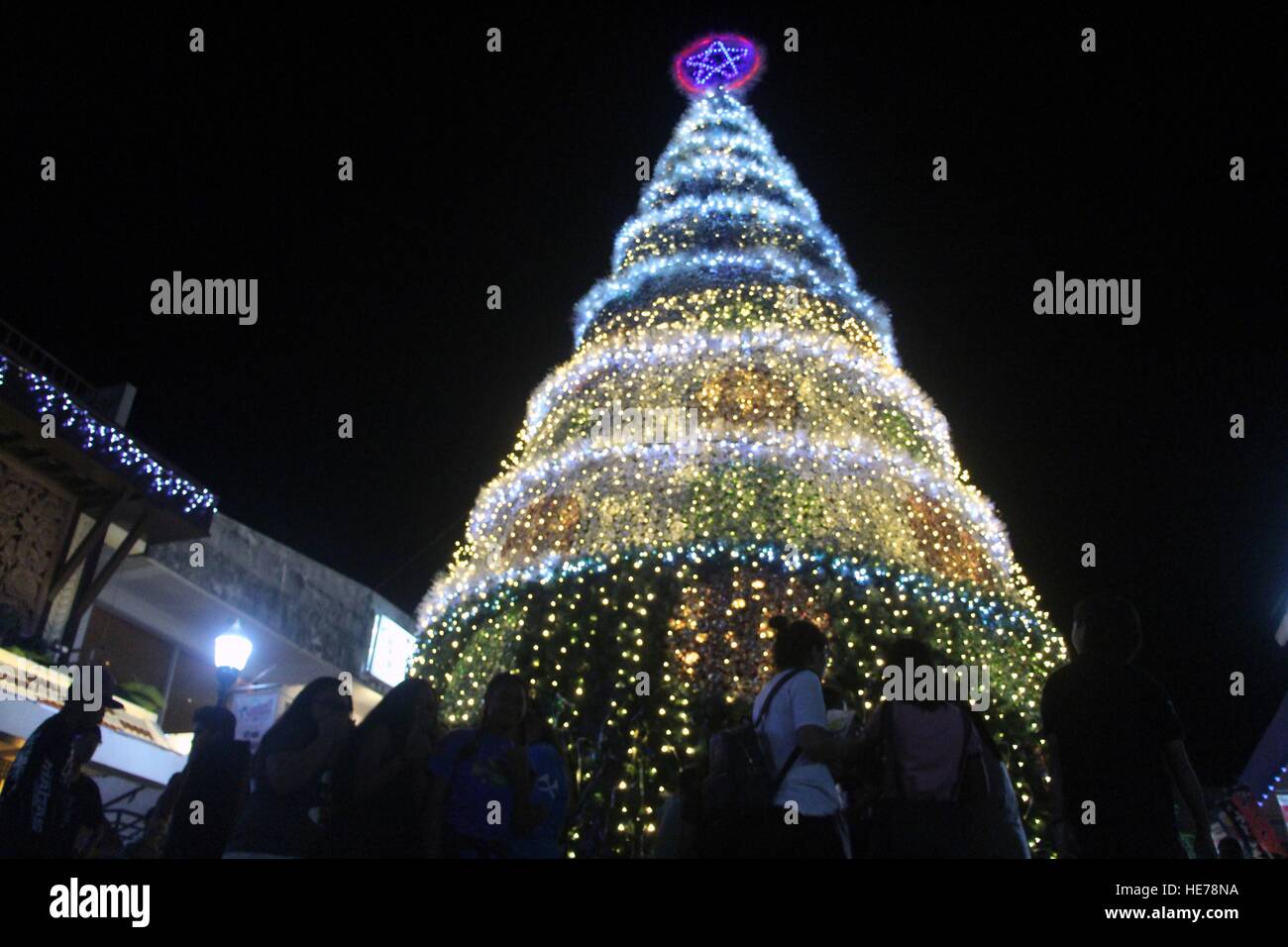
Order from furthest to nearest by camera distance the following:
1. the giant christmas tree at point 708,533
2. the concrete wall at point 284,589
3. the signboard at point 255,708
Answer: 1. the concrete wall at point 284,589
2. the signboard at point 255,708
3. the giant christmas tree at point 708,533

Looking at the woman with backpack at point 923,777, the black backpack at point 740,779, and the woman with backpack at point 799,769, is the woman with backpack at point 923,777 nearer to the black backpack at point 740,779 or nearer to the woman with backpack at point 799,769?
the woman with backpack at point 799,769

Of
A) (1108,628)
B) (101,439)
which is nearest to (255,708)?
(101,439)

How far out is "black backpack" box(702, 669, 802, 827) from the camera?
3502 mm

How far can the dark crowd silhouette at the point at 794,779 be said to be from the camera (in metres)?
3.49

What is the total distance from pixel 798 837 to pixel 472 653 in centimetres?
650

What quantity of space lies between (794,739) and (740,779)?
25 cm

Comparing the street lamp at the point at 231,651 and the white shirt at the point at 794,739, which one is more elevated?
the street lamp at the point at 231,651

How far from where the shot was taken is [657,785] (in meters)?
7.76

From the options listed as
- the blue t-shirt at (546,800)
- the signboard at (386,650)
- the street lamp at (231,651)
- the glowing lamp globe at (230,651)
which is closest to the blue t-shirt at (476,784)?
the blue t-shirt at (546,800)

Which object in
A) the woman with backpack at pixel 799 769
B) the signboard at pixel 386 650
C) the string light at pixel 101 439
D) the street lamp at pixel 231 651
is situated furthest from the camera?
the signboard at pixel 386 650

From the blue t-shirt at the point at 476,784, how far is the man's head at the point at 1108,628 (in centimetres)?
241
